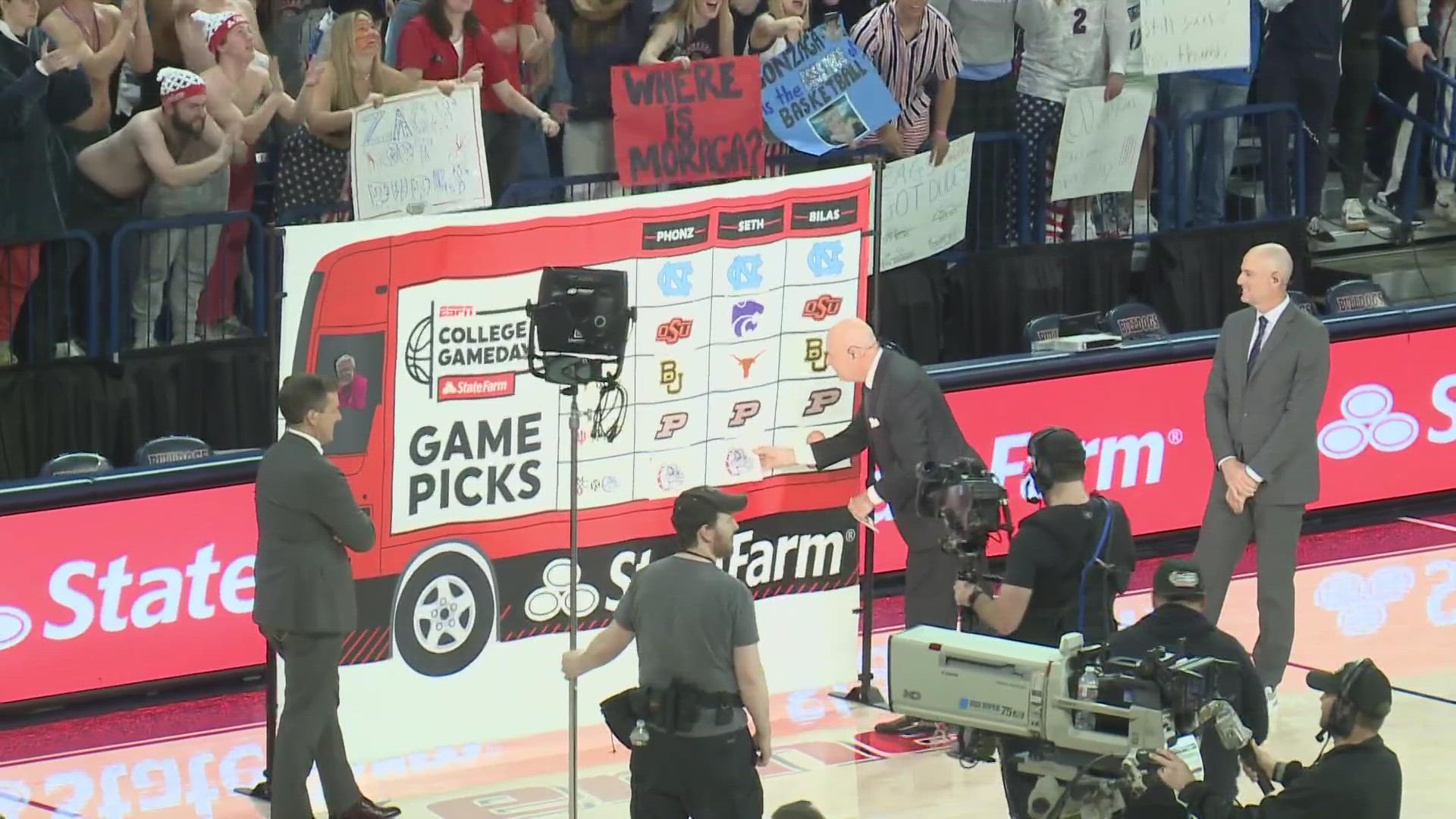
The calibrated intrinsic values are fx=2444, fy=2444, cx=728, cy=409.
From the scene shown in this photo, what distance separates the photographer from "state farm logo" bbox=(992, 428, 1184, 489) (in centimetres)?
1391

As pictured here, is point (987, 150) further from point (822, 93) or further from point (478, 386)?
point (478, 386)

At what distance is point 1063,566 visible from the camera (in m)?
9.03

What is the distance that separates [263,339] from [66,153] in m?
1.40

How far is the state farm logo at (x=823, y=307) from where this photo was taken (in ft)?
37.1

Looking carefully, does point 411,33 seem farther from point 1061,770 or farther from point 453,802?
point 1061,770

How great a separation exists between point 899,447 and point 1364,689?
12.7 feet

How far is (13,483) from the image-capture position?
1156 centimetres

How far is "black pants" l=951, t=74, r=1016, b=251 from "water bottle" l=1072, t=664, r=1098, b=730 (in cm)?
788

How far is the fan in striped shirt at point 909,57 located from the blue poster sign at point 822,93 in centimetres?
85

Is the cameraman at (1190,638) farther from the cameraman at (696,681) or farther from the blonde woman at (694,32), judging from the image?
the blonde woman at (694,32)

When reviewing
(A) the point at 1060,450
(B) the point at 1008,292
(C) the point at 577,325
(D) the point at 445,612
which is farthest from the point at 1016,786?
(B) the point at 1008,292

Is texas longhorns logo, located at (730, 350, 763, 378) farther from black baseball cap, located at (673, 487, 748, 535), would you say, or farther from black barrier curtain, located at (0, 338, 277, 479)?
black baseball cap, located at (673, 487, 748, 535)

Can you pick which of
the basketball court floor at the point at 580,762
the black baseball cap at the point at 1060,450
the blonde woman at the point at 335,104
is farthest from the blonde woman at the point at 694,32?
the black baseball cap at the point at 1060,450

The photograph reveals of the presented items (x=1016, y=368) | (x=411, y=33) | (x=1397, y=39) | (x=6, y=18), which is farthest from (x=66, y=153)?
(x=1397, y=39)
